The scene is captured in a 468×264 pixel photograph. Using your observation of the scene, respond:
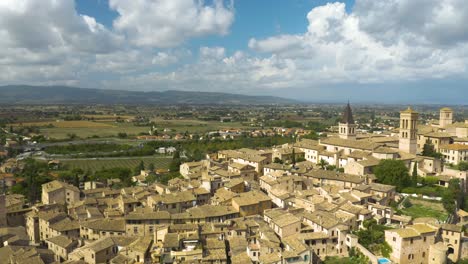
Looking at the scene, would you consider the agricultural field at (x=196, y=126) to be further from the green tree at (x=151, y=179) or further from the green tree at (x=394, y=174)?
the green tree at (x=394, y=174)

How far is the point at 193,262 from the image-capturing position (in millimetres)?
25688

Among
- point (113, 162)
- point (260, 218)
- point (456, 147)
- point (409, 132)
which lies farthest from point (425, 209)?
point (113, 162)

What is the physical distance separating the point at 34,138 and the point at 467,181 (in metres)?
99.4

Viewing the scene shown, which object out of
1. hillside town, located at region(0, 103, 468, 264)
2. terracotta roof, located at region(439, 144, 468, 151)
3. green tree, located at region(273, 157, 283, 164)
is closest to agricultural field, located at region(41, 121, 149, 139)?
hillside town, located at region(0, 103, 468, 264)

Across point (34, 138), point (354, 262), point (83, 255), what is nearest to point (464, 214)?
point (354, 262)

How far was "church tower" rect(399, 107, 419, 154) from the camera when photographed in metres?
49.7

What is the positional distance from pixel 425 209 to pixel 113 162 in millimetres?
57587

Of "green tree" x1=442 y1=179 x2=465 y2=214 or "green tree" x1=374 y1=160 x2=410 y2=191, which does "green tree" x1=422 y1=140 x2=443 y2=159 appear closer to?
"green tree" x1=374 y1=160 x2=410 y2=191

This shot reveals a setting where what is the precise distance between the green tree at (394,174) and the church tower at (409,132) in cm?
1013

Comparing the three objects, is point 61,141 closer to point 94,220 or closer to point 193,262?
point 94,220

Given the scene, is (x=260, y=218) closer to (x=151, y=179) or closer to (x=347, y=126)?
(x=151, y=179)

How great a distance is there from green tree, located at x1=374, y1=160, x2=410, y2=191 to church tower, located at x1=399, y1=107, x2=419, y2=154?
399 inches

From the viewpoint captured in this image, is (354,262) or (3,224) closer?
(354,262)

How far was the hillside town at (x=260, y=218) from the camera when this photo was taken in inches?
1081
